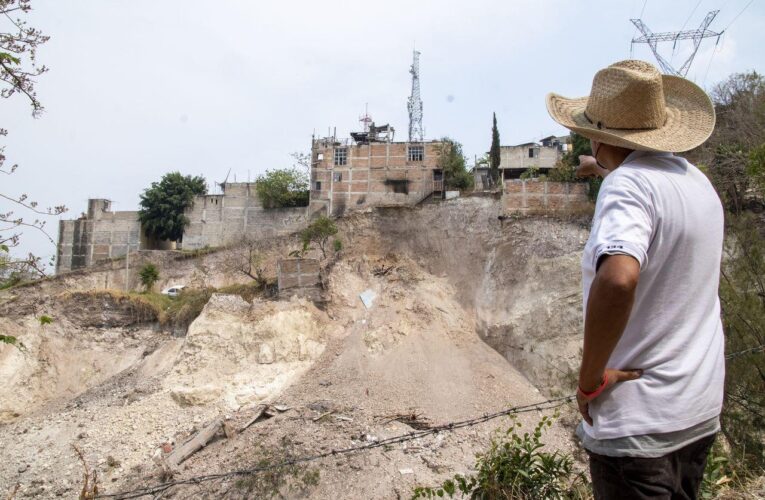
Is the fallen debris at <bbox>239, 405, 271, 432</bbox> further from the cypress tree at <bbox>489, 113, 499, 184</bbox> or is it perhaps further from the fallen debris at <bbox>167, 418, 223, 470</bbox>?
the cypress tree at <bbox>489, 113, 499, 184</bbox>

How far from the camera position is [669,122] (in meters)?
2.47

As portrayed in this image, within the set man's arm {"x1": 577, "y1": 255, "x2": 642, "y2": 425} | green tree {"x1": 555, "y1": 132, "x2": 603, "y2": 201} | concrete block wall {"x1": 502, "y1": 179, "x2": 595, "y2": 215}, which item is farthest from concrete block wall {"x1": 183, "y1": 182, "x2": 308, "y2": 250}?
man's arm {"x1": 577, "y1": 255, "x2": 642, "y2": 425}

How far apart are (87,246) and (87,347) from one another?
12508 millimetres

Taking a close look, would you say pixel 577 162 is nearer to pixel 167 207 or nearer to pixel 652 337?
pixel 167 207

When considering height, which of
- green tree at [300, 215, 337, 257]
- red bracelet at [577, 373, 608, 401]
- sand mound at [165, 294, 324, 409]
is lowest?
sand mound at [165, 294, 324, 409]

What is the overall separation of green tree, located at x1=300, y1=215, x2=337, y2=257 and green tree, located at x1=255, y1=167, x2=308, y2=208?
7.71m

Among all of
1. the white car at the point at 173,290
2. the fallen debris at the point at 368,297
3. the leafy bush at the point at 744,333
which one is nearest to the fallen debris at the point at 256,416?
the fallen debris at the point at 368,297

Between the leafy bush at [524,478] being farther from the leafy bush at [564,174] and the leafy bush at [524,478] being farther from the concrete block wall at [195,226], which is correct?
the concrete block wall at [195,226]

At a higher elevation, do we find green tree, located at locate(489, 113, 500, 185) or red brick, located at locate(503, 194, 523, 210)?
Result: green tree, located at locate(489, 113, 500, 185)

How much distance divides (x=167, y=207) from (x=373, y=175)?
1125 cm

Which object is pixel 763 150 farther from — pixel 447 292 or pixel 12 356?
pixel 12 356

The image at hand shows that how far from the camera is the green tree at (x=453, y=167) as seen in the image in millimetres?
32406

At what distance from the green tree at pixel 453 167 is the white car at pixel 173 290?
13884mm

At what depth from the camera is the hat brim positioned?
2309 mm
